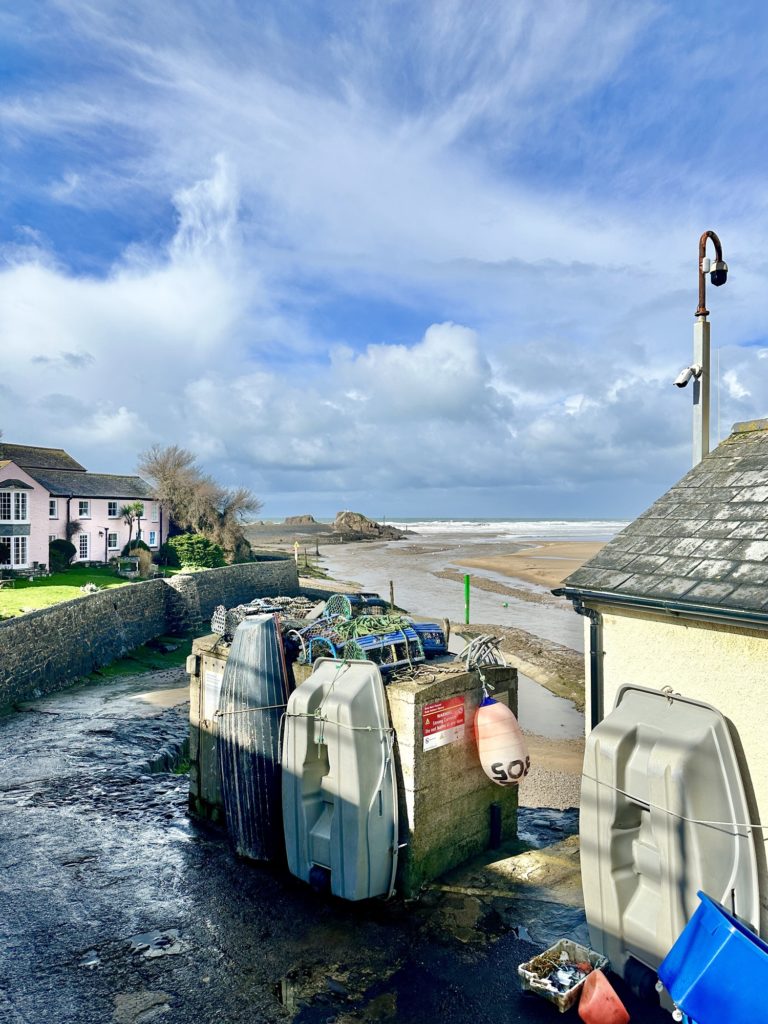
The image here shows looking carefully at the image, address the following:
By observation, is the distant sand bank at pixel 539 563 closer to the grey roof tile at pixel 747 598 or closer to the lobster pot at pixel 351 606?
the lobster pot at pixel 351 606

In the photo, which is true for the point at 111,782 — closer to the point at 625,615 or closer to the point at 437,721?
the point at 437,721

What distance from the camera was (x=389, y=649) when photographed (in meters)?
7.00

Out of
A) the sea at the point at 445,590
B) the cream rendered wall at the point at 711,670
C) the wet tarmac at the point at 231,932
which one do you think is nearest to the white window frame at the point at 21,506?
the sea at the point at 445,590

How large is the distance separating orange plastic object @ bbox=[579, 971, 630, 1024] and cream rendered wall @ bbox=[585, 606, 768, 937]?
1168 mm

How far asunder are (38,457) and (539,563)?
3511 cm

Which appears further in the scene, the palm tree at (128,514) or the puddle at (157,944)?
the palm tree at (128,514)

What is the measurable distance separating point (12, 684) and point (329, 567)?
38.4 m

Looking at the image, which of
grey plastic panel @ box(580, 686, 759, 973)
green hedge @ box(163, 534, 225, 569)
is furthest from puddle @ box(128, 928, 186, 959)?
green hedge @ box(163, 534, 225, 569)

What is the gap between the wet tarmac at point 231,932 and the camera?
185 inches

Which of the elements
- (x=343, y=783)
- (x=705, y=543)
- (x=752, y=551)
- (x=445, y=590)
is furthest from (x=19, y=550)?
(x=752, y=551)

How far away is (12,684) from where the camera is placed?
15109mm

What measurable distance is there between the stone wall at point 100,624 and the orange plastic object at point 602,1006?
47.7ft

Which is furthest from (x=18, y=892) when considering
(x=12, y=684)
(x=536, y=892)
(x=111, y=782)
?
(x=12, y=684)

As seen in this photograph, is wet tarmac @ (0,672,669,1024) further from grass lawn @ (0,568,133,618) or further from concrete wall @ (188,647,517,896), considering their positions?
grass lawn @ (0,568,133,618)
